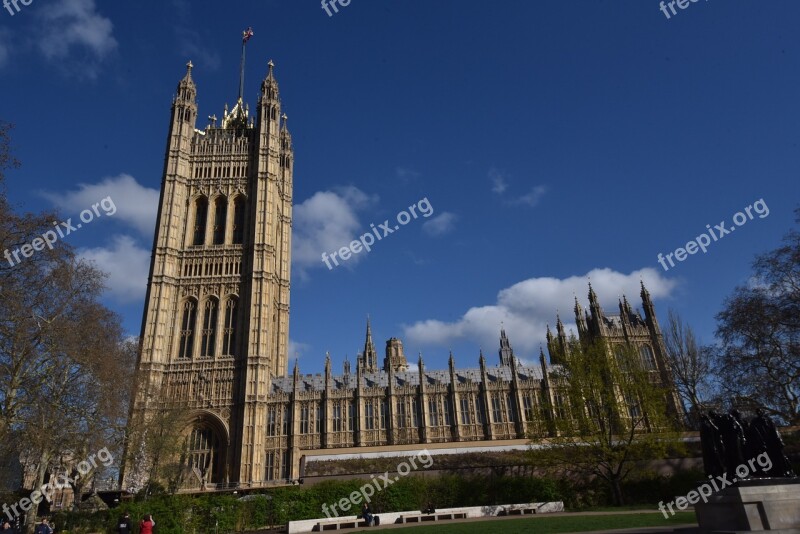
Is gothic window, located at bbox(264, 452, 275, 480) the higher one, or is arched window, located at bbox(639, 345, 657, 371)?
arched window, located at bbox(639, 345, 657, 371)

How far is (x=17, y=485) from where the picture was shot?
5484 cm

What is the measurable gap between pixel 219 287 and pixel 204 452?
16800 mm

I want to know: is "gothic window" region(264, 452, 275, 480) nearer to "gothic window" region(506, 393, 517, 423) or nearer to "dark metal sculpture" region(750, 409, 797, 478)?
"gothic window" region(506, 393, 517, 423)

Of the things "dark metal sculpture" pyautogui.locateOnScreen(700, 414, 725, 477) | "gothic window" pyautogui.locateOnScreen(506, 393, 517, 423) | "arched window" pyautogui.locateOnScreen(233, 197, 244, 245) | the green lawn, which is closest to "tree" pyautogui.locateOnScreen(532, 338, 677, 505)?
the green lawn

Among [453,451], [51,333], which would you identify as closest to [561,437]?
[453,451]

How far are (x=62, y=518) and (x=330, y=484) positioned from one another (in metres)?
13.1

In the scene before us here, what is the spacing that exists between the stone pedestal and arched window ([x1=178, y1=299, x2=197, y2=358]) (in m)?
49.7

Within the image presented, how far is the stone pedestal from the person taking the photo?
37.5 ft

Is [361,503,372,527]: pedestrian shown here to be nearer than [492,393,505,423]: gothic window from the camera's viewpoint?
Yes

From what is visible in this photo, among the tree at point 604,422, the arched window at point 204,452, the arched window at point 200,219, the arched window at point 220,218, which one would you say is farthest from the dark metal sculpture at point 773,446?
the arched window at point 200,219

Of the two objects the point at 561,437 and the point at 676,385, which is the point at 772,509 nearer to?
the point at 561,437

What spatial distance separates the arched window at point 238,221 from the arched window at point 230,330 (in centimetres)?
754

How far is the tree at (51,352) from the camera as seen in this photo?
18297 millimetres

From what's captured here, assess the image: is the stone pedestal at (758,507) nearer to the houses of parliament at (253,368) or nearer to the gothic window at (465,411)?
the houses of parliament at (253,368)
